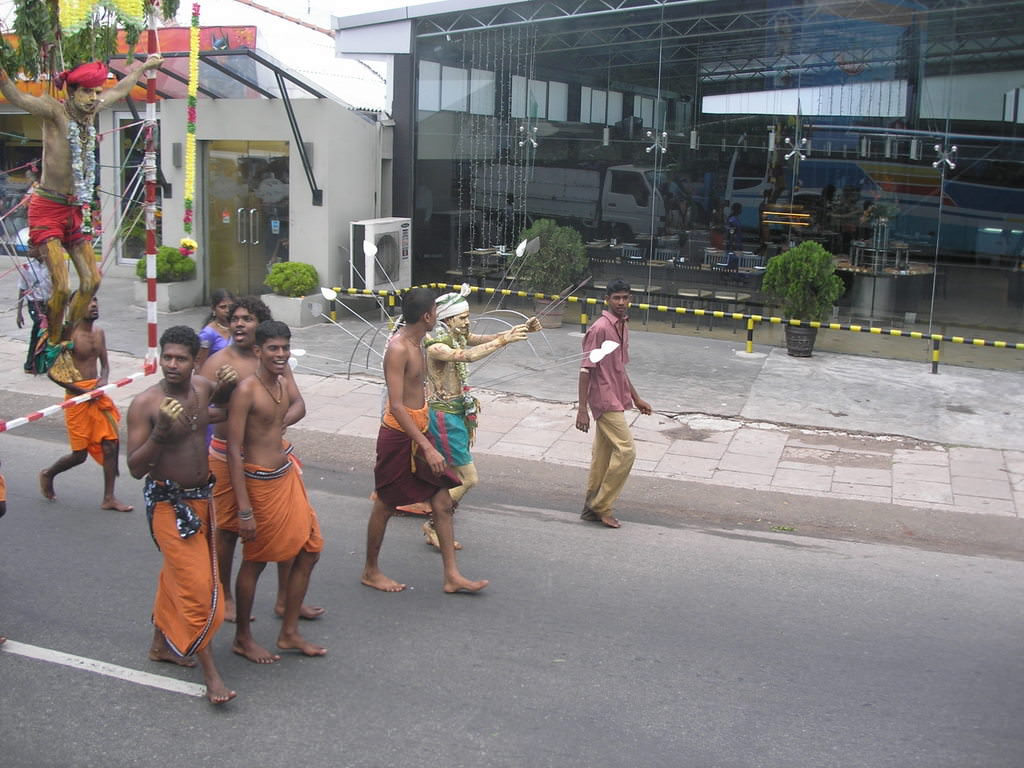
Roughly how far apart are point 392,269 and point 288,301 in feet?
6.13

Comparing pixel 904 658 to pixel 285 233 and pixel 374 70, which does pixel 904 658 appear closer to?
pixel 285 233

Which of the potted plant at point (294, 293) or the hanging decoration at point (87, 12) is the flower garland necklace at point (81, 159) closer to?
the hanging decoration at point (87, 12)

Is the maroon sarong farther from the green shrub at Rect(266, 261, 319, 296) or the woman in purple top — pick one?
the green shrub at Rect(266, 261, 319, 296)

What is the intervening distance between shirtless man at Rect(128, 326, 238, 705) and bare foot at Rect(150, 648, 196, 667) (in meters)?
0.24

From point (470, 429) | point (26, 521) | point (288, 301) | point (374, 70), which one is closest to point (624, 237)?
point (288, 301)

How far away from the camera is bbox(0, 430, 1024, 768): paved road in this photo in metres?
4.46

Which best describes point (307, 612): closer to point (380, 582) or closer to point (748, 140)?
point (380, 582)

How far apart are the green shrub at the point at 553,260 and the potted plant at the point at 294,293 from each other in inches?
112

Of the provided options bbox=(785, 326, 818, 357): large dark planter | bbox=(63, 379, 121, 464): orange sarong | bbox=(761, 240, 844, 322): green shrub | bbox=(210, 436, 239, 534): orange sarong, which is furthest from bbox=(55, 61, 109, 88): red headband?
bbox=(785, 326, 818, 357): large dark planter

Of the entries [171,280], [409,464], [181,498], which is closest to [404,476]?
[409,464]

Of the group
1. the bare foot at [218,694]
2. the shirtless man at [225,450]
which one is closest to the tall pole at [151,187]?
the shirtless man at [225,450]

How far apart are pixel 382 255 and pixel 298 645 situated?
35.6 feet

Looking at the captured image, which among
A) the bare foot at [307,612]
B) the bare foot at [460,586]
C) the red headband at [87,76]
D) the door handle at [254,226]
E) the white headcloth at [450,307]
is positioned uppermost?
the red headband at [87,76]

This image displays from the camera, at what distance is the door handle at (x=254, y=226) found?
1603cm
